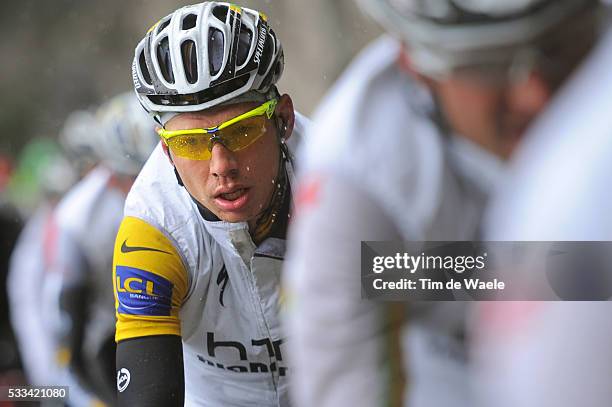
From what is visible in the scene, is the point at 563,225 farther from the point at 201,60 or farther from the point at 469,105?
the point at 201,60

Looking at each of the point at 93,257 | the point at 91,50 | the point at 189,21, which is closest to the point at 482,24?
the point at 189,21

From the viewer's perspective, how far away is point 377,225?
2340 millimetres

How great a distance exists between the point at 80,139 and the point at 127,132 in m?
0.20

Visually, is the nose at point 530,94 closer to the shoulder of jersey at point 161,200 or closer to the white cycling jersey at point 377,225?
the white cycling jersey at point 377,225


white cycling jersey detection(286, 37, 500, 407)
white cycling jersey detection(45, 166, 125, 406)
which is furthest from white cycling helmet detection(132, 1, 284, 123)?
white cycling jersey detection(45, 166, 125, 406)

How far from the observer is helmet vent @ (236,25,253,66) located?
2699 millimetres

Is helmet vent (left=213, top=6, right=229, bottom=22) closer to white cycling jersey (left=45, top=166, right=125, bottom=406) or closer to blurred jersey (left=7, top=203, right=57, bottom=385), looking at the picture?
white cycling jersey (left=45, top=166, right=125, bottom=406)

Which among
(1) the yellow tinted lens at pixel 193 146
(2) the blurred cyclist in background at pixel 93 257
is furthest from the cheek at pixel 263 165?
(2) the blurred cyclist in background at pixel 93 257

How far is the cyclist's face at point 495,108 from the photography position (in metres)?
2.17

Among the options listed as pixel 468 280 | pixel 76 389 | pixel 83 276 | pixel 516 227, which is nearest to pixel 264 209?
pixel 468 280

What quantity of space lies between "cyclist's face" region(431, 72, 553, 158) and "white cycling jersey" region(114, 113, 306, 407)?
708 mm

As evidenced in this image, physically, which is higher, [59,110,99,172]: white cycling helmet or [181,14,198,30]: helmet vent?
[59,110,99,172]: white cycling helmet

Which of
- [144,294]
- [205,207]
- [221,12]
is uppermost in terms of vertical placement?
[221,12]

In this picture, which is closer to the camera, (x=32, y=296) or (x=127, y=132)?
(x=127, y=132)
